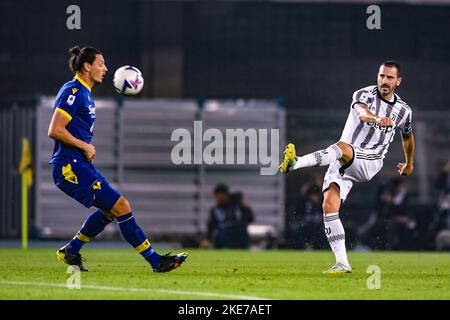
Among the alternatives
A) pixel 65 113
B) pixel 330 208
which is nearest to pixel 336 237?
pixel 330 208

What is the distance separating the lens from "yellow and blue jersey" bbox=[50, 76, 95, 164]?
35.3 ft

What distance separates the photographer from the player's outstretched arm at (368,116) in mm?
11039

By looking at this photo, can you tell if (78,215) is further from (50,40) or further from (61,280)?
(61,280)

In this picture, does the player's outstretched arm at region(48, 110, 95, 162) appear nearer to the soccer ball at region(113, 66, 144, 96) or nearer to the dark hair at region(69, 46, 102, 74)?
the dark hair at region(69, 46, 102, 74)

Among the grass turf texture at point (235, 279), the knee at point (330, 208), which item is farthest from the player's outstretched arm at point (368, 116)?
the grass turf texture at point (235, 279)

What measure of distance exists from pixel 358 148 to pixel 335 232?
99 centimetres

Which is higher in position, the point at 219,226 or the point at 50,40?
the point at 50,40

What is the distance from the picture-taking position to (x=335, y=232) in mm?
11562

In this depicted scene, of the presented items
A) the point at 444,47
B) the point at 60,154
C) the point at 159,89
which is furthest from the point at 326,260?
the point at 444,47

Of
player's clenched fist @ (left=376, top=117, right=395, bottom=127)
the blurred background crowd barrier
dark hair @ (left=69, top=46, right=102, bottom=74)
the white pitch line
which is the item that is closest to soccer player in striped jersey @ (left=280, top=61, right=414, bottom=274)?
player's clenched fist @ (left=376, top=117, right=395, bottom=127)

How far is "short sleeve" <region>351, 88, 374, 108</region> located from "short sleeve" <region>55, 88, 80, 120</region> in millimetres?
2944

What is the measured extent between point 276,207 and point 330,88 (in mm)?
3818

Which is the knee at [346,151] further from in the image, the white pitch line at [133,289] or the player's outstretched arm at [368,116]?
the white pitch line at [133,289]

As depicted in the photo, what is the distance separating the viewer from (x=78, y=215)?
23.5m
